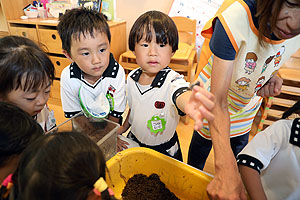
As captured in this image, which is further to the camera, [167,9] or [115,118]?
[167,9]

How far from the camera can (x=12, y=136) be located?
0.51 metres

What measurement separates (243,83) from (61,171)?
2.41 ft

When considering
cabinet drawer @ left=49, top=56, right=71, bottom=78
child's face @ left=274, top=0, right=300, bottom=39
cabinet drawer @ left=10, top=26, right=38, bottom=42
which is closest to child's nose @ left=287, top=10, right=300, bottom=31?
child's face @ left=274, top=0, right=300, bottom=39

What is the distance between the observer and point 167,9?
2363 millimetres

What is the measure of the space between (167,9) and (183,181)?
83.8 inches

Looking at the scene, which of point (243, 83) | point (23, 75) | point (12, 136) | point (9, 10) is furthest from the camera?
point (9, 10)

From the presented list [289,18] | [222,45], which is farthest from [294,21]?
[222,45]

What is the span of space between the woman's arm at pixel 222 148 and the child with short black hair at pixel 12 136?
1.69ft

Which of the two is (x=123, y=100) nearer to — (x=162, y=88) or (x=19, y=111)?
(x=162, y=88)

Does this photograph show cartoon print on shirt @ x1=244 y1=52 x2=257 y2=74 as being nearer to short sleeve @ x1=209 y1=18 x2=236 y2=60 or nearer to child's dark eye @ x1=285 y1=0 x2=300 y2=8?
short sleeve @ x1=209 y1=18 x2=236 y2=60

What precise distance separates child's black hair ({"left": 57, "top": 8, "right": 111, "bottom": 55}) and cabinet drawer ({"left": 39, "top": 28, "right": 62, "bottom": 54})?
1.38m

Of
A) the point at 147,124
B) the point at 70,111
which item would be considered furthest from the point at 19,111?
the point at 147,124

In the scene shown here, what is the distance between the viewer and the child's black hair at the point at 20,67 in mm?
700

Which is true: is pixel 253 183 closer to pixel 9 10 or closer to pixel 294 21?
pixel 294 21
